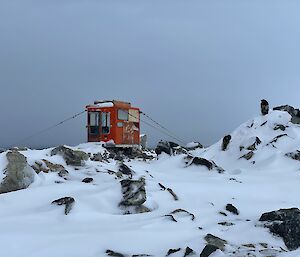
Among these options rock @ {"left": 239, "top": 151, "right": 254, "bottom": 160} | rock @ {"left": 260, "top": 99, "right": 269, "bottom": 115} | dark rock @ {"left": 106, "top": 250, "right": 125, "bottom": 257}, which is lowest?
dark rock @ {"left": 106, "top": 250, "right": 125, "bottom": 257}

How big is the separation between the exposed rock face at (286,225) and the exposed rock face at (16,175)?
450 centimetres

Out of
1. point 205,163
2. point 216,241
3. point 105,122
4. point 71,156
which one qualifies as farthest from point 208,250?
point 105,122

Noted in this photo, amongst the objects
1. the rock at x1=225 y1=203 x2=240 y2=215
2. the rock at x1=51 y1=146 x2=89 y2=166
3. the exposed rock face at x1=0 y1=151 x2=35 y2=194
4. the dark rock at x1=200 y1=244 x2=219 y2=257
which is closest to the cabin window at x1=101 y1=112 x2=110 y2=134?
the rock at x1=51 y1=146 x2=89 y2=166

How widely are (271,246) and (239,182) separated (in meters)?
4.95

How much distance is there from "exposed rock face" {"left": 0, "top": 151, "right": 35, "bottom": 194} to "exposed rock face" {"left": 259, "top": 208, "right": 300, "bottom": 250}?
450 centimetres

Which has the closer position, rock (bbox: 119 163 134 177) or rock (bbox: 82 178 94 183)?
rock (bbox: 82 178 94 183)

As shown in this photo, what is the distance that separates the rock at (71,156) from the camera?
33.7ft

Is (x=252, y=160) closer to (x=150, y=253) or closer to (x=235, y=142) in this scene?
(x=235, y=142)

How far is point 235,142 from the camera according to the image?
15.3 metres

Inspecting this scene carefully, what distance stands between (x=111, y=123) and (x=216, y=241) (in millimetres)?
13843

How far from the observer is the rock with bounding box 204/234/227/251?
16.5 feet

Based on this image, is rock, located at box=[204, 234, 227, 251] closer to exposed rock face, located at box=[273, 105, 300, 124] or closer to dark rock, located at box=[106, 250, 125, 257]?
dark rock, located at box=[106, 250, 125, 257]

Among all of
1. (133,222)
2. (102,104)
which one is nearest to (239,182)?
(133,222)

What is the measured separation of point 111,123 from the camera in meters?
18.6
